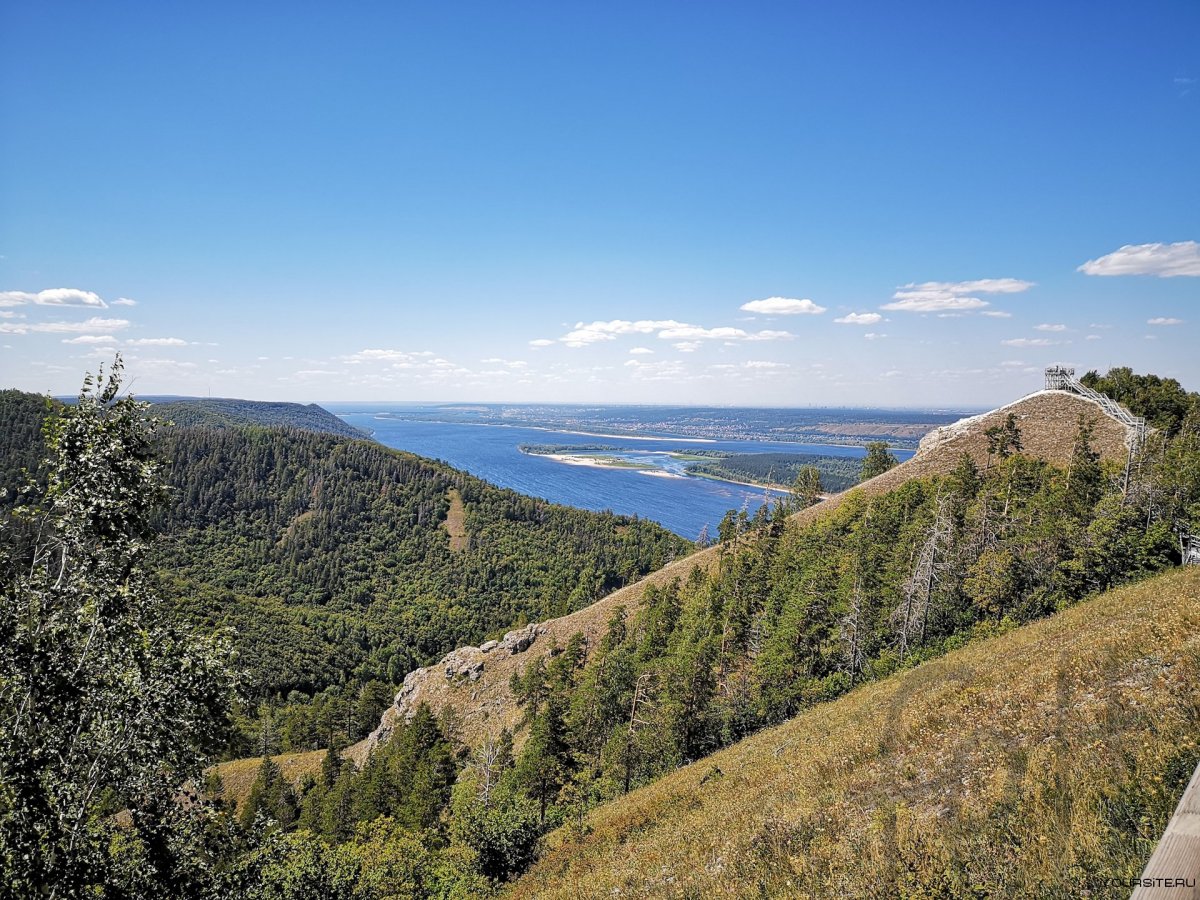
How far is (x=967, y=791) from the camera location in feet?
41.0

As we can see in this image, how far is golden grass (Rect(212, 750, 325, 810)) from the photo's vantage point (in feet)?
269

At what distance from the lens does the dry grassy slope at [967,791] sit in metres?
8.66

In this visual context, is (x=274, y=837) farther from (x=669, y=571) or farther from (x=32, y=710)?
(x=669, y=571)

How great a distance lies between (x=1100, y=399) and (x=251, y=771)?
13453cm

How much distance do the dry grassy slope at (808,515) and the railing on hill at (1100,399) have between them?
0.94 metres

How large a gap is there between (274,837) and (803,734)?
23.8 m

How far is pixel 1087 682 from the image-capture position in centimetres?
1464

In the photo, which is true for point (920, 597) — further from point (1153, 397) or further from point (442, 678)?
point (442, 678)

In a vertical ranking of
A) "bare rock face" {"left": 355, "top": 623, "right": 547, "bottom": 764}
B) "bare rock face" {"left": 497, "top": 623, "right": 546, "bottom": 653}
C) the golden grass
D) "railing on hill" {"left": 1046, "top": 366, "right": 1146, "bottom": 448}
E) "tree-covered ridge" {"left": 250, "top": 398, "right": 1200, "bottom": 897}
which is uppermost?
"railing on hill" {"left": 1046, "top": 366, "right": 1146, "bottom": 448}

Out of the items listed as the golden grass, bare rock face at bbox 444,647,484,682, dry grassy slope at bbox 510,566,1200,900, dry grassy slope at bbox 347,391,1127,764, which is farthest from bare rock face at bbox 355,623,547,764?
dry grassy slope at bbox 510,566,1200,900

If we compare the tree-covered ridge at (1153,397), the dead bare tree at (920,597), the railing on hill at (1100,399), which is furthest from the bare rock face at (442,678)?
the tree-covered ridge at (1153,397)

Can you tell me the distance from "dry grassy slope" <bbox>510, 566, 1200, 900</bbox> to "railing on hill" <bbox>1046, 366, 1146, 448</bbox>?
138 ft

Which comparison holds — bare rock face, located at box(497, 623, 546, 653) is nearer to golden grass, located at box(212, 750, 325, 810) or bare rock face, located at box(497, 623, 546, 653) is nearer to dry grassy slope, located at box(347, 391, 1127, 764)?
dry grassy slope, located at box(347, 391, 1127, 764)

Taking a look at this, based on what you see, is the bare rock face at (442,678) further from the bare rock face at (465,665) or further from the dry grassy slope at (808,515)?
the dry grassy slope at (808,515)
